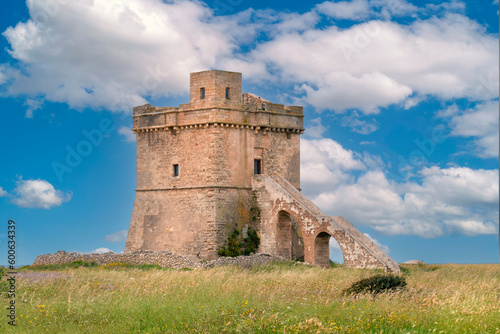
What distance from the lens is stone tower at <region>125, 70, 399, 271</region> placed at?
2919 cm

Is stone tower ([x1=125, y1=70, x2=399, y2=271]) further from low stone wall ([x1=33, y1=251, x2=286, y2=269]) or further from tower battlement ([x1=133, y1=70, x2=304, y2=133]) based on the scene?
low stone wall ([x1=33, y1=251, x2=286, y2=269])


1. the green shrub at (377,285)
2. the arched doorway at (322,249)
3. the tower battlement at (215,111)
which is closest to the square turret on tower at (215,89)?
the tower battlement at (215,111)

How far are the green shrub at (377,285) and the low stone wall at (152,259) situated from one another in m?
9.54

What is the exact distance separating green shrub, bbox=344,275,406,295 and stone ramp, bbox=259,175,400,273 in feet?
29.0

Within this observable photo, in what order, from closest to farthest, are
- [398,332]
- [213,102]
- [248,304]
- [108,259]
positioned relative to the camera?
[398,332] → [248,304] → [108,259] → [213,102]

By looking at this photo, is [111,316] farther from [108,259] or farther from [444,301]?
[108,259]

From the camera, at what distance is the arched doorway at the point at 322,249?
28.0 meters

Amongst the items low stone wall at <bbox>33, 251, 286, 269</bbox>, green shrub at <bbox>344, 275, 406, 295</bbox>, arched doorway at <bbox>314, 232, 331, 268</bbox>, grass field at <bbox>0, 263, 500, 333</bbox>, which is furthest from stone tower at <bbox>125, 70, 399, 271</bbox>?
grass field at <bbox>0, 263, 500, 333</bbox>

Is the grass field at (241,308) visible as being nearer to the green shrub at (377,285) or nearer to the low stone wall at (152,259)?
the green shrub at (377,285)

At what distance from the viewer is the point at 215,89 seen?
29.6 meters

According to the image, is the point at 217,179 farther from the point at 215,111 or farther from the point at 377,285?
the point at 377,285

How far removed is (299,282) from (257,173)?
14.3 m

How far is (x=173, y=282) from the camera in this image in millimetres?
17266

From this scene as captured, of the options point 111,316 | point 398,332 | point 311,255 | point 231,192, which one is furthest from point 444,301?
point 231,192
